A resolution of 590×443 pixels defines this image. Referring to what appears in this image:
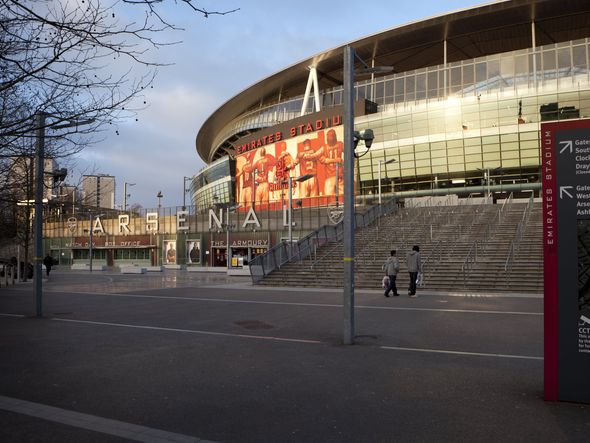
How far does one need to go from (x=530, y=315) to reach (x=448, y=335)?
402cm

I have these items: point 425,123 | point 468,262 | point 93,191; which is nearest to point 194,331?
point 93,191

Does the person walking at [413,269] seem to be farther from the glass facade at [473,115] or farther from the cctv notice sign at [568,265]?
the glass facade at [473,115]

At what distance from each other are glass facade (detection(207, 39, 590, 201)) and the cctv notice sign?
47.3 meters

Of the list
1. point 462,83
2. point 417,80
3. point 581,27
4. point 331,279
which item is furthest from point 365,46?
point 331,279

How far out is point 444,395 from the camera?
6141 millimetres

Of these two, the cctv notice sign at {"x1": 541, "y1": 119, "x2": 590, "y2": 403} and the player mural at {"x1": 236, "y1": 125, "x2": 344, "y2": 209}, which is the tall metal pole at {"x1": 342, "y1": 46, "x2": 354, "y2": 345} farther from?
the player mural at {"x1": 236, "y1": 125, "x2": 344, "y2": 209}

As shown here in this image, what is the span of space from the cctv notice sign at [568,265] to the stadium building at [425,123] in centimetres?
3753

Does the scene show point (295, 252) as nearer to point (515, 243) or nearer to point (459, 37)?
point (515, 243)

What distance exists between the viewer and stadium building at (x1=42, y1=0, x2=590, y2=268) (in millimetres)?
49219

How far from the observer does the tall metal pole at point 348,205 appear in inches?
374

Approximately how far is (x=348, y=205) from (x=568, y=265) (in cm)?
441

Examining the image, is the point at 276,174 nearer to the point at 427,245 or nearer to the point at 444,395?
the point at 427,245

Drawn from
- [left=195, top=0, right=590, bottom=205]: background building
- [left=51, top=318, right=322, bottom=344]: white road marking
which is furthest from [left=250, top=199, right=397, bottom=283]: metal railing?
[left=195, top=0, right=590, bottom=205]: background building

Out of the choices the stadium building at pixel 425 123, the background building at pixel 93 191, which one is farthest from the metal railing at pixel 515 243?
the background building at pixel 93 191
